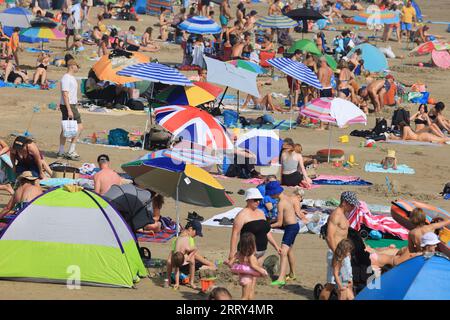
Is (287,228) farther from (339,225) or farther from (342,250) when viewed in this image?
(342,250)

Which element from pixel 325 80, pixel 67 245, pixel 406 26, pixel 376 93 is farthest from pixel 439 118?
pixel 406 26

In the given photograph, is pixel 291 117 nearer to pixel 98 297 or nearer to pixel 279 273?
pixel 279 273

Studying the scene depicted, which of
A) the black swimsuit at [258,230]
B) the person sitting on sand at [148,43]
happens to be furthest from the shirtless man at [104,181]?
the person sitting on sand at [148,43]

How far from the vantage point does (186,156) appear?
14797mm

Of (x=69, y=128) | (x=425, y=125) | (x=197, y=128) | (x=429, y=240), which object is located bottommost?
(x=425, y=125)

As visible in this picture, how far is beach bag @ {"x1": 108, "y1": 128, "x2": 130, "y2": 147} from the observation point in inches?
770

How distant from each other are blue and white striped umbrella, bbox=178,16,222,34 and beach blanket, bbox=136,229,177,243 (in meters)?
15.6

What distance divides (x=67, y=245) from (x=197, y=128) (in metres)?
5.34

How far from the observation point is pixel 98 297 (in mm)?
11391

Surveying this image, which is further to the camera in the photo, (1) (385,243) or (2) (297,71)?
(2) (297,71)

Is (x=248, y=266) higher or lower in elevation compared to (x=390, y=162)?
higher
